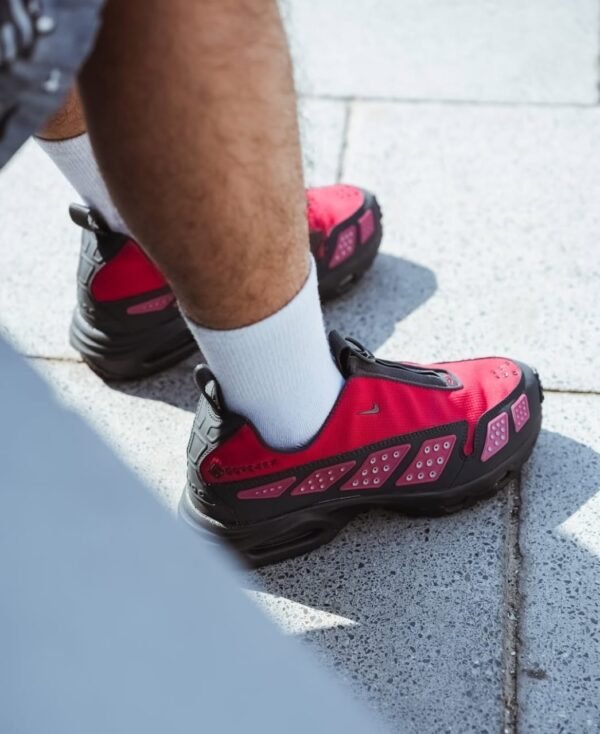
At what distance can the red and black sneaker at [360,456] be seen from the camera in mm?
1367

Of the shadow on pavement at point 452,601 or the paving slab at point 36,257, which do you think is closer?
the shadow on pavement at point 452,601

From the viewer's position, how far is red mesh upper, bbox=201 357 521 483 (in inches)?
53.3

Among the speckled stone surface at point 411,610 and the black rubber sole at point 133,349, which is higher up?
the black rubber sole at point 133,349

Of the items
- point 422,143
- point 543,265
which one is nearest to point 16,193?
point 422,143

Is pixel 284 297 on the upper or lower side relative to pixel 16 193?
upper

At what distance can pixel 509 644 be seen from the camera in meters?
1.30

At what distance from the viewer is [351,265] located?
6.21 feet

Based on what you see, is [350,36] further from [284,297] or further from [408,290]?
[284,297]

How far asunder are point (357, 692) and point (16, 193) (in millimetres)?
1508
